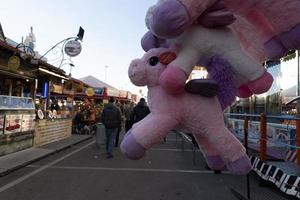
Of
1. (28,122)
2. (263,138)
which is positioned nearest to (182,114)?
(263,138)

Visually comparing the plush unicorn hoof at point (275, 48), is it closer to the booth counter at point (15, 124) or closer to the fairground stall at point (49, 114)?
the booth counter at point (15, 124)

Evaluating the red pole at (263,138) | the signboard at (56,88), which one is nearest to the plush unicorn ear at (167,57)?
the red pole at (263,138)

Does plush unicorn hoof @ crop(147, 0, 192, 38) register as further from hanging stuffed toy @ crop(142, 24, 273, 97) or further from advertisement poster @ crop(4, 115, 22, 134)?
advertisement poster @ crop(4, 115, 22, 134)

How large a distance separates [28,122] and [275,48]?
11.5 meters

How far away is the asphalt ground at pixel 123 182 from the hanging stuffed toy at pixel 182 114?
4.59 meters

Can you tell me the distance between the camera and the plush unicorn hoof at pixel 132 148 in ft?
6.40

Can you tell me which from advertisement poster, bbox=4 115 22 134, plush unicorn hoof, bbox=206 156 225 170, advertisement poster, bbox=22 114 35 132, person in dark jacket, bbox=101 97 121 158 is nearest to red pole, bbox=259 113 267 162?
person in dark jacket, bbox=101 97 121 158

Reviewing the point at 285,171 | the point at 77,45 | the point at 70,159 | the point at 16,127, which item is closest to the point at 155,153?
the point at 70,159

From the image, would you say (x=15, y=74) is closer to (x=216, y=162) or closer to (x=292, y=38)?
(x=216, y=162)

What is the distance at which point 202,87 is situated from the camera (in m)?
1.95

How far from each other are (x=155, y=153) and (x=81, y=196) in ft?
19.5

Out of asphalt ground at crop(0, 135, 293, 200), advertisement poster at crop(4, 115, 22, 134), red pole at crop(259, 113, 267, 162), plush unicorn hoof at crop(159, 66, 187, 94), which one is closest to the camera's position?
plush unicorn hoof at crop(159, 66, 187, 94)

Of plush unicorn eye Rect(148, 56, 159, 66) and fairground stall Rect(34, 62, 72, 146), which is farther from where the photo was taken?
fairground stall Rect(34, 62, 72, 146)

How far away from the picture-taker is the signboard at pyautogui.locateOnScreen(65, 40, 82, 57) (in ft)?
55.4
